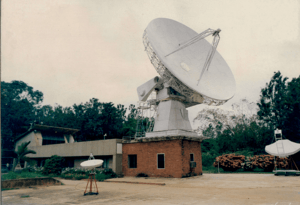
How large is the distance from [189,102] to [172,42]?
6.79 meters

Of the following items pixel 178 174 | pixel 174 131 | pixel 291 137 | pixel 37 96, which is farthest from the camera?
A: pixel 37 96

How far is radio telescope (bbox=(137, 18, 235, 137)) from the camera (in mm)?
21406

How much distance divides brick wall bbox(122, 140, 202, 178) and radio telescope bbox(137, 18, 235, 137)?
111 centimetres

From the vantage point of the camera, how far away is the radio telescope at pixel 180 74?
843 inches

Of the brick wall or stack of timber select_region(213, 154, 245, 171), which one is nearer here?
the brick wall

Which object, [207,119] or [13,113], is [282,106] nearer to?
[207,119]

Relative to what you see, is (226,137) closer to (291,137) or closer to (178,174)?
(291,137)

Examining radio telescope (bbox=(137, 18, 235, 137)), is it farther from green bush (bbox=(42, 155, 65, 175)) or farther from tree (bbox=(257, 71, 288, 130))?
tree (bbox=(257, 71, 288, 130))

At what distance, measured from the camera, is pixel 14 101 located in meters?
53.3

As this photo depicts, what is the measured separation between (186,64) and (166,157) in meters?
9.02

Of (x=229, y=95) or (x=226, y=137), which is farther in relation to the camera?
(x=226, y=137)

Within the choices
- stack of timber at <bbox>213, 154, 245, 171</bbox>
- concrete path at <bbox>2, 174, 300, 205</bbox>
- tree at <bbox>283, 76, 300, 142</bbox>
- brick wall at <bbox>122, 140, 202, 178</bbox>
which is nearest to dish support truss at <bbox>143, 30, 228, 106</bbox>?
brick wall at <bbox>122, 140, 202, 178</bbox>

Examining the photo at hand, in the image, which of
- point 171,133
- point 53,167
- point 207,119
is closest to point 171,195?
point 171,133

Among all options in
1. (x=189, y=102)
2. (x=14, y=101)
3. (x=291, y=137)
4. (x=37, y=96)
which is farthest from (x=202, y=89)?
(x=37, y=96)
